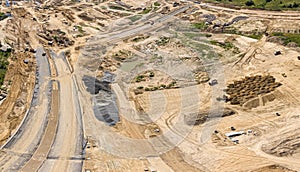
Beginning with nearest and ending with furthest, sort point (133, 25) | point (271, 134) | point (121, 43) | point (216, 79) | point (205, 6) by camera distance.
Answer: point (271, 134) < point (216, 79) < point (121, 43) < point (133, 25) < point (205, 6)

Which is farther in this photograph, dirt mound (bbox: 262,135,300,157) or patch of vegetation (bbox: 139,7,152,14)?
patch of vegetation (bbox: 139,7,152,14)

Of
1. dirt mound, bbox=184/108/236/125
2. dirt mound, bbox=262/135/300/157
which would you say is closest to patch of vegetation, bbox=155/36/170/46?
dirt mound, bbox=184/108/236/125

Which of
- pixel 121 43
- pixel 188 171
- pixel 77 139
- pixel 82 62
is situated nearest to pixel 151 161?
pixel 188 171

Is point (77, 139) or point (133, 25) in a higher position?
point (133, 25)

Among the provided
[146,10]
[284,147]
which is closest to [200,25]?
[146,10]

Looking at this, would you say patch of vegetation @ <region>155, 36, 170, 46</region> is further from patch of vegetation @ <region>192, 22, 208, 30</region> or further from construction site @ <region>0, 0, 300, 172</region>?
patch of vegetation @ <region>192, 22, 208, 30</region>

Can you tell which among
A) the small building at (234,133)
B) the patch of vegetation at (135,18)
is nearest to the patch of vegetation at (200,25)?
the patch of vegetation at (135,18)

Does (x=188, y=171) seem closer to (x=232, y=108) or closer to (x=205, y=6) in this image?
(x=232, y=108)
